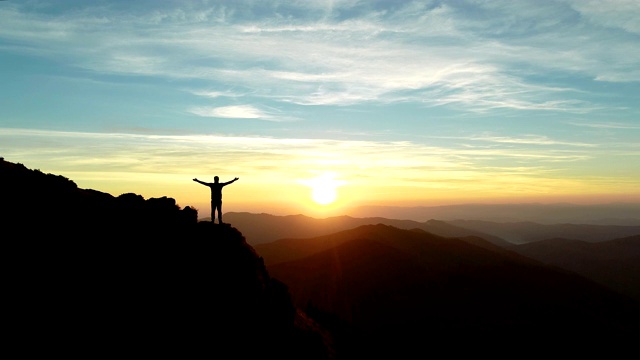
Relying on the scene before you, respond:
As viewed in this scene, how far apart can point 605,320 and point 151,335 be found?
96.3 m

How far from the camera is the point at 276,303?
25375 millimetres

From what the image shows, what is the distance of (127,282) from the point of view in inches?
736

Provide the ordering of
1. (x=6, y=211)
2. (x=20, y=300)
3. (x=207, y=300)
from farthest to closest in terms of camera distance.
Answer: (x=207, y=300)
(x=6, y=211)
(x=20, y=300)

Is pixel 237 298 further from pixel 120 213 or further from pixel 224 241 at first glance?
pixel 120 213

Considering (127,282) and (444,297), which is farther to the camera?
(444,297)

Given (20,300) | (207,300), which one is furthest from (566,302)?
(20,300)

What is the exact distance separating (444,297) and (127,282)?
80.9 meters

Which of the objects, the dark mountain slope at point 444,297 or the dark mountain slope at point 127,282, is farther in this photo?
the dark mountain slope at point 444,297

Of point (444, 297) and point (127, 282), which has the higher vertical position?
point (127, 282)

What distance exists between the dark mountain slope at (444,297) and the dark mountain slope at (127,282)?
164 feet

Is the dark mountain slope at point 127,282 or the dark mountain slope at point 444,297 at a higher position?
the dark mountain slope at point 127,282

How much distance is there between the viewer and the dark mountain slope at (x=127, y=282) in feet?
52.3

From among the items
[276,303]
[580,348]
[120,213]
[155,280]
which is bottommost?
[580,348]

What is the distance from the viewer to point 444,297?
8925 cm
